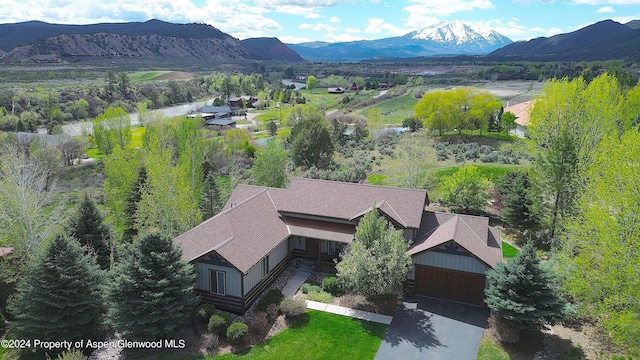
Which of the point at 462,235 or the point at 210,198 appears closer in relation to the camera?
the point at 462,235

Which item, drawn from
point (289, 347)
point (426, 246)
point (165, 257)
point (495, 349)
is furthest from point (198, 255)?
point (495, 349)

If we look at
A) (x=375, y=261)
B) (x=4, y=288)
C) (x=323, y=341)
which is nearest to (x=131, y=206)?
(x=4, y=288)

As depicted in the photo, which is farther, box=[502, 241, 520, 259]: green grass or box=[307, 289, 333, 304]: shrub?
box=[502, 241, 520, 259]: green grass

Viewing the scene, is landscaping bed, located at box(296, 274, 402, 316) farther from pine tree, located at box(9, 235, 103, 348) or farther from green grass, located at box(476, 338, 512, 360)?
pine tree, located at box(9, 235, 103, 348)

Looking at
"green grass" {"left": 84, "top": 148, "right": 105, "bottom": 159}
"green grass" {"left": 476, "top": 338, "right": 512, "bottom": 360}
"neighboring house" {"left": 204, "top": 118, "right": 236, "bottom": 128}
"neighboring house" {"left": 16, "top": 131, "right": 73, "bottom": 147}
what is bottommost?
"green grass" {"left": 84, "top": 148, "right": 105, "bottom": 159}

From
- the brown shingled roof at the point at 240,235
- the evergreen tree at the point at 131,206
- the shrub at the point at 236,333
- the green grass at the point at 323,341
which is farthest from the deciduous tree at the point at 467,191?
the evergreen tree at the point at 131,206

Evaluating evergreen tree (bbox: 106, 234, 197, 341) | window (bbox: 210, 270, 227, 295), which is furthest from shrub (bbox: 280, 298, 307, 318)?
evergreen tree (bbox: 106, 234, 197, 341)

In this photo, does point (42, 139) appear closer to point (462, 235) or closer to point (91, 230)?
point (91, 230)
